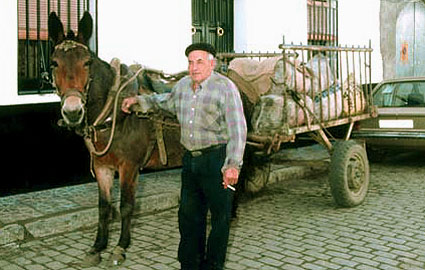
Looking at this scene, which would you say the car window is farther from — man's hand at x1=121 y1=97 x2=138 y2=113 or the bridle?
man's hand at x1=121 y1=97 x2=138 y2=113

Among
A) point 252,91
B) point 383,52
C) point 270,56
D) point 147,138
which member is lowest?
point 147,138

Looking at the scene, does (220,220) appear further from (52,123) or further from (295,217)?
(52,123)

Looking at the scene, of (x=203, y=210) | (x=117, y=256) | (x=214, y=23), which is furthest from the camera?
(x=214, y=23)

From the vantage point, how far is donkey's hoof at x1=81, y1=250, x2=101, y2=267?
4892 mm

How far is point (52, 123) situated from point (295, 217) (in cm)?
325

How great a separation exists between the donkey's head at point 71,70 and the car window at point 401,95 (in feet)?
21.2

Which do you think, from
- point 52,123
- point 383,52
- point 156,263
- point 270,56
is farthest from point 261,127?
point 383,52

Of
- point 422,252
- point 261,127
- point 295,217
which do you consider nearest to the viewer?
point 422,252

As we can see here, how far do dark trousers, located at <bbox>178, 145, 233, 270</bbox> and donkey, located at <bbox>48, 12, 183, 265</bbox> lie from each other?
3.10 ft

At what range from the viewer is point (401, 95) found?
968cm

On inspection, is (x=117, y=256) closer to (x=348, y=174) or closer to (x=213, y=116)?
(x=213, y=116)

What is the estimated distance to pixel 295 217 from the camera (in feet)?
21.6

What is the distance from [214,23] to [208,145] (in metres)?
6.26

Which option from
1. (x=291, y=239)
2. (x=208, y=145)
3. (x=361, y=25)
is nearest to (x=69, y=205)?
(x=291, y=239)
